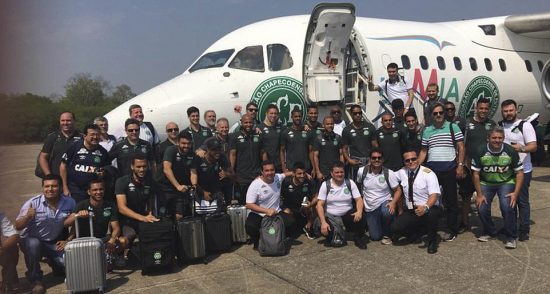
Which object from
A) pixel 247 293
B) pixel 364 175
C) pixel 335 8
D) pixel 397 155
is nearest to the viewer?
pixel 247 293

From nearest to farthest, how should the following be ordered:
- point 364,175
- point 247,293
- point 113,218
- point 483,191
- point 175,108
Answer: point 247,293 < point 113,218 < point 483,191 < point 364,175 < point 175,108

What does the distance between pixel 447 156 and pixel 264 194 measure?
259 centimetres

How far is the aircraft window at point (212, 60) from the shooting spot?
9.55 meters

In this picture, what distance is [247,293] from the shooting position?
185 inches

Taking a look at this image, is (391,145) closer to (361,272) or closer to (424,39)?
(361,272)

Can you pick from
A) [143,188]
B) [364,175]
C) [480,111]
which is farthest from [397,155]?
[143,188]

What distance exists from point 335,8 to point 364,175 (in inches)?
152

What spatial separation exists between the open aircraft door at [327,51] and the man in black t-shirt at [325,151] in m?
2.05

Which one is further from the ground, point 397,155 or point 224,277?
point 397,155

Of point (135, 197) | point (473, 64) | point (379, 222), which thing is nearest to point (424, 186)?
point (379, 222)

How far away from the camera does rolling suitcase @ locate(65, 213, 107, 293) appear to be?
4.74 metres

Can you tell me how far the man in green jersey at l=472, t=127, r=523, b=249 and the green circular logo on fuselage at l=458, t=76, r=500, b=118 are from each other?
236 inches

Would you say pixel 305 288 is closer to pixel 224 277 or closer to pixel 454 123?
pixel 224 277

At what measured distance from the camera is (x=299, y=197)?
22.2ft
